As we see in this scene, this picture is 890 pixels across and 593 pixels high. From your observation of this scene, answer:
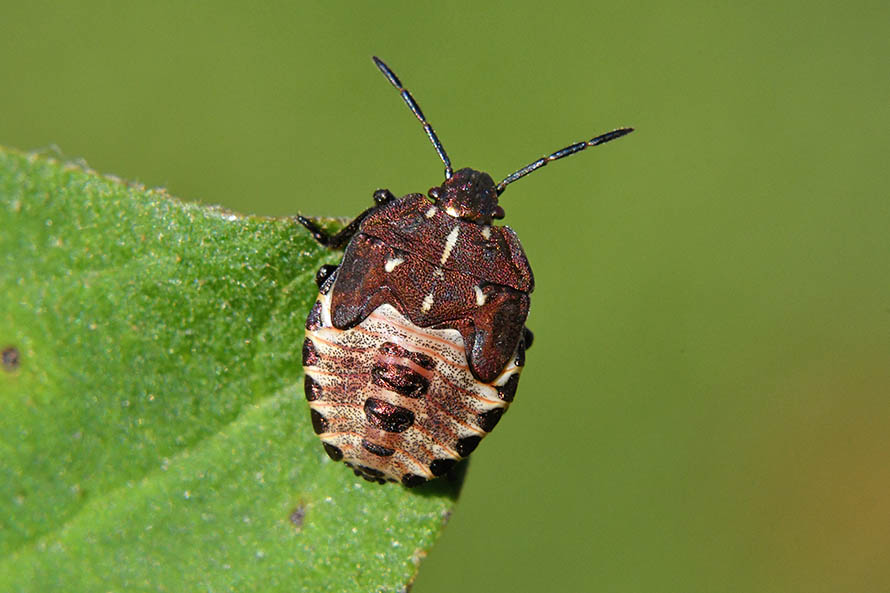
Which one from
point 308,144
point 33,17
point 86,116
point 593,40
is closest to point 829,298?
point 593,40

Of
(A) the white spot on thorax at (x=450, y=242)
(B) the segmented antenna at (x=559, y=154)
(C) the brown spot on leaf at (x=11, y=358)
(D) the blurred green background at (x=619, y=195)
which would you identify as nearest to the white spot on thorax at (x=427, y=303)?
(A) the white spot on thorax at (x=450, y=242)

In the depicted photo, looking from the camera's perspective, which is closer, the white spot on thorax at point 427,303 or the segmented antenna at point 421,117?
the white spot on thorax at point 427,303

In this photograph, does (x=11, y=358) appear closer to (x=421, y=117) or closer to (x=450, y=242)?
(x=450, y=242)

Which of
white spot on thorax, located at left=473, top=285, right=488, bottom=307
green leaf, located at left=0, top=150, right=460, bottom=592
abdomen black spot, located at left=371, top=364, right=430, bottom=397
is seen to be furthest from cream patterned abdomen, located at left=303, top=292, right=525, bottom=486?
green leaf, located at left=0, top=150, right=460, bottom=592

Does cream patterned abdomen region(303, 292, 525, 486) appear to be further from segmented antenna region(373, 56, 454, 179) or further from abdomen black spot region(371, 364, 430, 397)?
segmented antenna region(373, 56, 454, 179)

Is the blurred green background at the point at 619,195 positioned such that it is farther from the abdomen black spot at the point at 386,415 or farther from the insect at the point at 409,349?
the abdomen black spot at the point at 386,415

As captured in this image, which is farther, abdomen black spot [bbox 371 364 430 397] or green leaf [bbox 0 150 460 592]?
abdomen black spot [bbox 371 364 430 397]

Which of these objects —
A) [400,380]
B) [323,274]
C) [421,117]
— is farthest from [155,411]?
[421,117]
